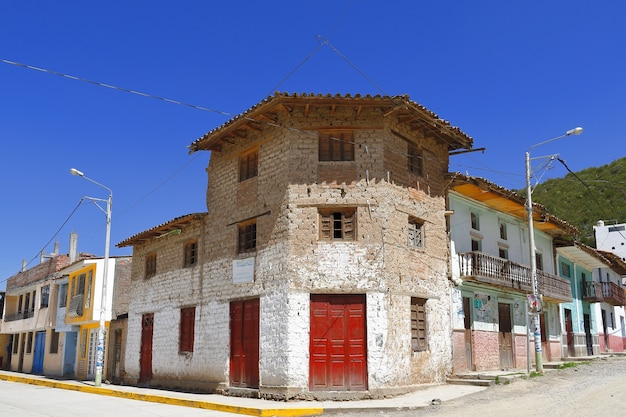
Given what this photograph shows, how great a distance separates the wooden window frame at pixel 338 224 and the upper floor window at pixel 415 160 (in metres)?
2.94

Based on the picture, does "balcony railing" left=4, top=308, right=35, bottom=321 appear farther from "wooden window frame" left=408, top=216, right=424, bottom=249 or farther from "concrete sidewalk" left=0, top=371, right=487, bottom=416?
"wooden window frame" left=408, top=216, right=424, bottom=249

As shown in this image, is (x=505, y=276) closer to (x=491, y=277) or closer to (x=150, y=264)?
(x=491, y=277)

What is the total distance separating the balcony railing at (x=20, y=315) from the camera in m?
39.1

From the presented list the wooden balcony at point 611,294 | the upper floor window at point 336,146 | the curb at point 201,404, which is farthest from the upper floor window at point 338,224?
the wooden balcony at point 611,294

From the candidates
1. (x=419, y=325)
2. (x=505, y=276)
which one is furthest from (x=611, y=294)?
(x=419, y=325)

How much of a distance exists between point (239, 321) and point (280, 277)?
101 inches

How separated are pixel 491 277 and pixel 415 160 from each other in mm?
5818

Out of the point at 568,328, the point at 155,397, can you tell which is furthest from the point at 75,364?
the point at 568,328

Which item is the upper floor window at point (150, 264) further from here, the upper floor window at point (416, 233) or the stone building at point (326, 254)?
the upper floor window at point (416, 233)

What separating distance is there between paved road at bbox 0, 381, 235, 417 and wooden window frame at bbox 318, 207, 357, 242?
5.70 metres

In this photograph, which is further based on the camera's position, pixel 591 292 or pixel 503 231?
pixel 591 292

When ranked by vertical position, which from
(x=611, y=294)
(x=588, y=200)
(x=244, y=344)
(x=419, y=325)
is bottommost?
(x=244, y=344)

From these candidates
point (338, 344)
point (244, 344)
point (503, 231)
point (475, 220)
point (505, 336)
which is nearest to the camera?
point (338, 344)

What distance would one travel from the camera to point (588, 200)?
5953 cm
